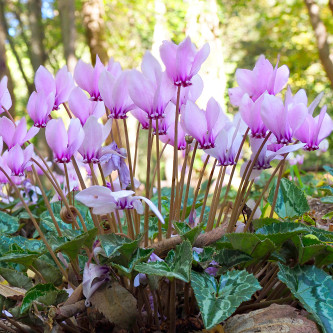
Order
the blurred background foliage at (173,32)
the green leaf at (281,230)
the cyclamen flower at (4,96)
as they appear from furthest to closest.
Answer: the blurred background foliage at (173,32), the cyclamen flower at (4,96), the green leaf at (281,230)

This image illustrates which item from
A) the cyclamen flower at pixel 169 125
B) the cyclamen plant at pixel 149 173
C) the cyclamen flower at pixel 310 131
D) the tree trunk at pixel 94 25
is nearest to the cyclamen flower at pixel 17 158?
the cyclamen plant at pixel 149 173

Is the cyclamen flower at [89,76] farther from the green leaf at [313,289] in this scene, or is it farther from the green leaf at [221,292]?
the green leaf at [313,289]

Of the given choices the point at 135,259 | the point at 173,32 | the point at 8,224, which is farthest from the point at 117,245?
the point at 173,32

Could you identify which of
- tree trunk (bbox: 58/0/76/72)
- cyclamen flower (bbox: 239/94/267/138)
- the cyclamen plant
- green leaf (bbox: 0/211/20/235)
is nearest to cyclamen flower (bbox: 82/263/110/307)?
the cyclamen plant

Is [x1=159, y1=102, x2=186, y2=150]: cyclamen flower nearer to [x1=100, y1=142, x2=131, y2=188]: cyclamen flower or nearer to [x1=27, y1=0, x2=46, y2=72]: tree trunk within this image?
[x1=100, y1=142, x2=131, y2=188]: cyclamen flower

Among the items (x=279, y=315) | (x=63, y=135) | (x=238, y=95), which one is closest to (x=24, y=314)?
(x=63, y=135)

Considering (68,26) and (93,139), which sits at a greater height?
(68,26)

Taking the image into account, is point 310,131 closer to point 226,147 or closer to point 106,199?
point 226,147

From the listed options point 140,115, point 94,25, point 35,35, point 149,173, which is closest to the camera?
point 149,173
